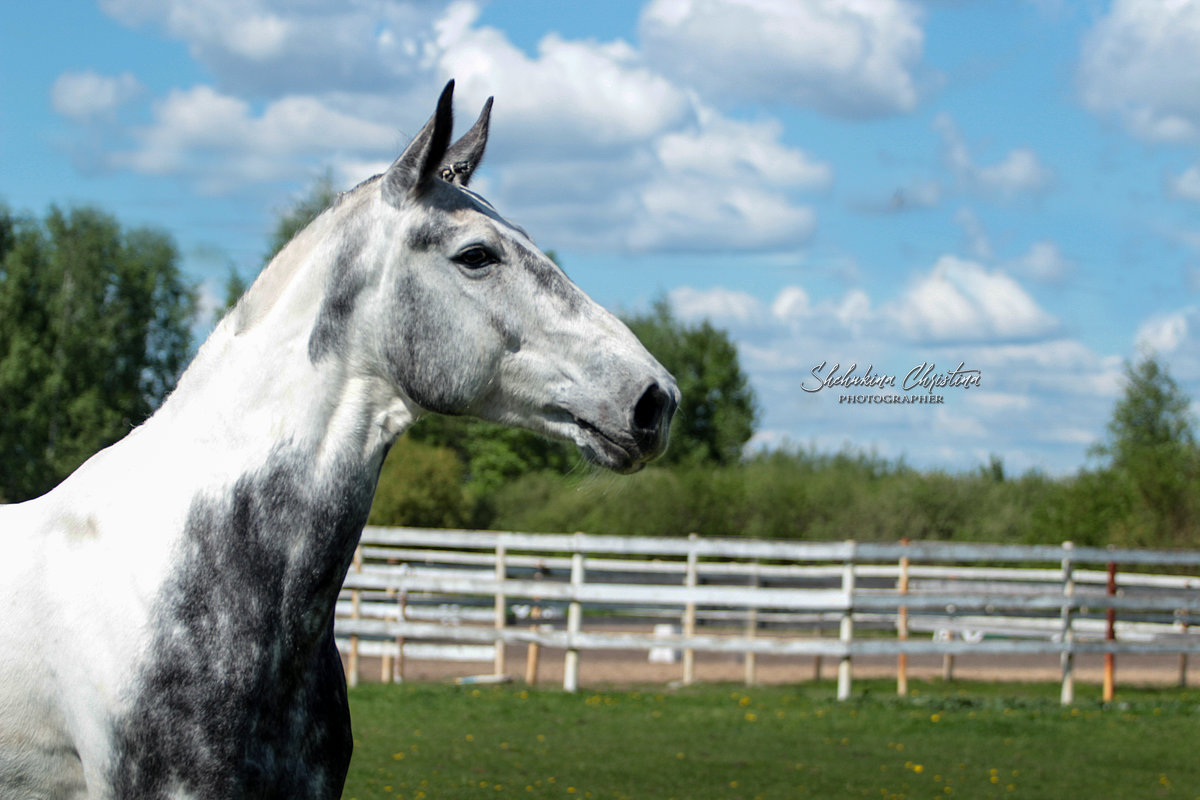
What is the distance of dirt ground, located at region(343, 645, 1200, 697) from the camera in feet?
47.5

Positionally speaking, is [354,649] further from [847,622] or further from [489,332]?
[489,332]

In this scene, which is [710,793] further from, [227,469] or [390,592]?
[390,592]

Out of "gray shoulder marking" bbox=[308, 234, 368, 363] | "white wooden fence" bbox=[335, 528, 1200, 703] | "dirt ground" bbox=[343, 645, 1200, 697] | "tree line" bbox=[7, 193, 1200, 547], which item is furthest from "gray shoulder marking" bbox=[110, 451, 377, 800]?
"tree line" bbox=[7, 193, 1200, 547]

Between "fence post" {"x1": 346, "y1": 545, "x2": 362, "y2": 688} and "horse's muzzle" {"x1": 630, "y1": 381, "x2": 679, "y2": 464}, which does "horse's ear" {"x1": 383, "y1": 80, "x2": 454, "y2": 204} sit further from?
"fence post" {"x1": 346, "y1": 545, "x2": 362, "y2": 688}

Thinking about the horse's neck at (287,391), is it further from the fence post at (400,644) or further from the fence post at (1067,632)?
the fence post at (1067,632)

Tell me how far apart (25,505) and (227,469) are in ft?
1.98

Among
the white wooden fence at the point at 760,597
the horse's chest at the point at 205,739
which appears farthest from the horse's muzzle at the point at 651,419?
the white wooden fence at the point at 760,597

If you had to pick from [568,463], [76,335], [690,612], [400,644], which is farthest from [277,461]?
[76,335]

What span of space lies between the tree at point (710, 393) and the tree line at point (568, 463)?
0.07 meters

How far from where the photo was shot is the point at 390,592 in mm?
14023

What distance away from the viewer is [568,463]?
72.0 feet

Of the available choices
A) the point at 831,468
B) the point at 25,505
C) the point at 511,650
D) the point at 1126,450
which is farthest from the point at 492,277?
the point at 1126,450

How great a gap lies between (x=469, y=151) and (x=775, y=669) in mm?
14675

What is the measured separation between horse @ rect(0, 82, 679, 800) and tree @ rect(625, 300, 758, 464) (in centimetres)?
3816
